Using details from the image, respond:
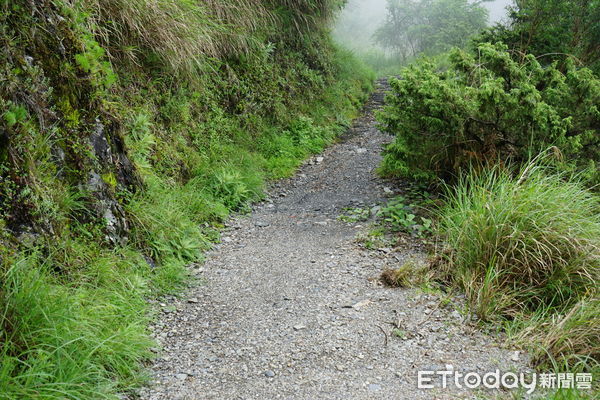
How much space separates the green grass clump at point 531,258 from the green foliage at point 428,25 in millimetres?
14780

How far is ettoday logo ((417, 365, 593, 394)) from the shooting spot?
2.88 meters

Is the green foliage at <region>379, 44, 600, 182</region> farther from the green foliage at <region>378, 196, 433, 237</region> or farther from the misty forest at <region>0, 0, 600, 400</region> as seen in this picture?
the green foliage at <region>378, 196, 433, 237</region>

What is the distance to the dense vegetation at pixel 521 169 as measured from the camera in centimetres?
375

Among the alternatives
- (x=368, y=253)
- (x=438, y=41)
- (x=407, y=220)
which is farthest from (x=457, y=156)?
(x=438, y=41)

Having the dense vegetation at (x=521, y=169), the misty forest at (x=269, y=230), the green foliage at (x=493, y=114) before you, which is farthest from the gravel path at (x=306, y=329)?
the green foliage at (x=493, y=114)

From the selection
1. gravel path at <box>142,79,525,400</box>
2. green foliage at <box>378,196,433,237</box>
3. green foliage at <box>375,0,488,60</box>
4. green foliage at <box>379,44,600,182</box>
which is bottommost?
gravel path at <box>142,79,525,400</box>

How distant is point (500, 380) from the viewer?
298 centimetres

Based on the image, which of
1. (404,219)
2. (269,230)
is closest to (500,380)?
(404,219)

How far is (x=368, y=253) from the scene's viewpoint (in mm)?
4793

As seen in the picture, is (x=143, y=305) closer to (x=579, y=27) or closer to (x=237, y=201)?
(x=237, y=201)

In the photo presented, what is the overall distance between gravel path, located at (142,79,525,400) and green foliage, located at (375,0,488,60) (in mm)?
15164

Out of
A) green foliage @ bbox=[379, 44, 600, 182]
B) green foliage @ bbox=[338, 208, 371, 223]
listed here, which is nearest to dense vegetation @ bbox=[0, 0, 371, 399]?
green foliage @ bbox=[338, 208, 371, 223]

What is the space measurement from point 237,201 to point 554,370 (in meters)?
4.16

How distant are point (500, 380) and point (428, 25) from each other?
21.1m
